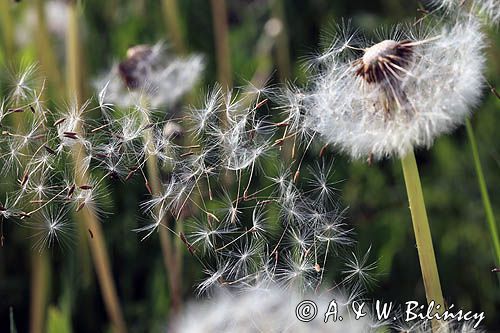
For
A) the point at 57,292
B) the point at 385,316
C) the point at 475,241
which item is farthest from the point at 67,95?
the point at 385,316

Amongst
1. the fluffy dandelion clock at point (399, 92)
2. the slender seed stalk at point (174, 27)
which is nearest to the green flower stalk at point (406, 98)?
the fluffy dandelion clock at point (399, 92)

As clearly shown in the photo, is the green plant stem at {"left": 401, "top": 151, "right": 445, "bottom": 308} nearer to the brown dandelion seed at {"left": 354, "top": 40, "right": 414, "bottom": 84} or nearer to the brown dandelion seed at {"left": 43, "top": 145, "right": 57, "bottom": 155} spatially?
the brown dandelion seed at {"left": 354, "top": 40, "right": 414, "bottom": 84}

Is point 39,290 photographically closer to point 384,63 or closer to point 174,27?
point 174,27

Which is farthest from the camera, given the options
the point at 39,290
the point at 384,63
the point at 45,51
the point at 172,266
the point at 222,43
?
the point at 222,43

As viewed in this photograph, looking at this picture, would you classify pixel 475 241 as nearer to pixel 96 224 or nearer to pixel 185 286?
pixel 185 286

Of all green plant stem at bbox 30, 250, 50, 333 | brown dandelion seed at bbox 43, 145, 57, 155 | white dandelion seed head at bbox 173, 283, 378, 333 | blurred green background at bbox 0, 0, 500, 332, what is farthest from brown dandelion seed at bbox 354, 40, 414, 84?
green plant stem at bbox 30, 250, 50, 333

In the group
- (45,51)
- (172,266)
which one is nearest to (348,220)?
(172,266)

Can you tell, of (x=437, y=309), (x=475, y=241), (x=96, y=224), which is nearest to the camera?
(x=437, y=309)

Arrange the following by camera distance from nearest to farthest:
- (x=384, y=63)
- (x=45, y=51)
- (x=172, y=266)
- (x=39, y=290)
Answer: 1. (x=384, y=63)
2. (x=172, y=266)
3. (x=39, y=290)
4. (x=45, y=51)
